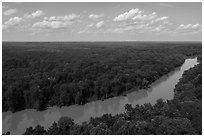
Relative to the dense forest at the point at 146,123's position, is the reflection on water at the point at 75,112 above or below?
below

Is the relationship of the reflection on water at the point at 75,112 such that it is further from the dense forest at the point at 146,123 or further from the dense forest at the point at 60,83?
the dense forest at the point at 146,123

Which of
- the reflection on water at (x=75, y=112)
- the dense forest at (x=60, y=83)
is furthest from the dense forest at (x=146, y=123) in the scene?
the dense forest at (x=60, y=83)

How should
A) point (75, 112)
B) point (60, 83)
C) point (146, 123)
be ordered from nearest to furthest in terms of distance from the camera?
1. point (146, 123)
2. point (75, 112)
3. point (60, 83)

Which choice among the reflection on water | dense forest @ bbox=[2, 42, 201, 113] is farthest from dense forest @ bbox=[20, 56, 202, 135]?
dense forest @ bbox=[2, 42, 201, 113]

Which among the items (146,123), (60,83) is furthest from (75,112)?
(146,123)

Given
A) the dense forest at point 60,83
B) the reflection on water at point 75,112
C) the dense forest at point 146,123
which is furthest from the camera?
the dense forest at point 60,83

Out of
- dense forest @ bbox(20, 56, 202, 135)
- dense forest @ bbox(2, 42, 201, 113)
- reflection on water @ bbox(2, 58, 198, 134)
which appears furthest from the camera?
dense forest @ bbox(2, 42, 201, 113)

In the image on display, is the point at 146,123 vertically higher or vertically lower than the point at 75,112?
higher

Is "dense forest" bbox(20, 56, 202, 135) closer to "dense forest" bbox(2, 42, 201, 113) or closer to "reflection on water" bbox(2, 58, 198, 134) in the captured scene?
"reflection on water" bbox(2, 58, 198, 134)

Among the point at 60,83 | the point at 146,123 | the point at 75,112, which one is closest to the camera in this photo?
the point at 146,123

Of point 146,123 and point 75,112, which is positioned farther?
point 75,112

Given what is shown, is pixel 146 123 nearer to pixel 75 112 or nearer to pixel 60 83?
pixel 75 112

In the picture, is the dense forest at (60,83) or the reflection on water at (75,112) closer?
the reflection on water at (75,112)
